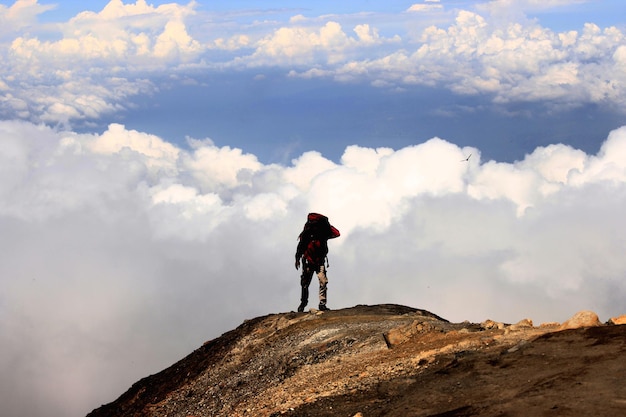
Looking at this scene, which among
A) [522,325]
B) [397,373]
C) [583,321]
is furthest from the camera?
[522,325]

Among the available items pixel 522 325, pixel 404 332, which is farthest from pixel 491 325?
pixel 404 332

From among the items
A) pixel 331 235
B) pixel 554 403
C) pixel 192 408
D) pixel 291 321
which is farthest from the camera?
pixel 331 235

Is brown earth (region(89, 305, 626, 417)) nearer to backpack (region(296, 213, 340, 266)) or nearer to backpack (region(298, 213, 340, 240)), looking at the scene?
backpack (region(296, 213, 340, 266))

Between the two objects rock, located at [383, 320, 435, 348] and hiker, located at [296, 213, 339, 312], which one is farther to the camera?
hiker, located at [296, 213, 339, 312]

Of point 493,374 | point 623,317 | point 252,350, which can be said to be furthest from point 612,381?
point 252,350

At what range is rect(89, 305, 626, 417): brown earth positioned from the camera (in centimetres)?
1013

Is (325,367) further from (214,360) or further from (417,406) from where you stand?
(214,360)

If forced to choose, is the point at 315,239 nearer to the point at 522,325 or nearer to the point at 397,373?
the point at 522,325

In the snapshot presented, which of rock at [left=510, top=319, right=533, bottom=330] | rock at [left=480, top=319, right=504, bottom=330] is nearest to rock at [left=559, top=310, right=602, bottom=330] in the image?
rock at [left=510, top=319, right=533, bottom=330]

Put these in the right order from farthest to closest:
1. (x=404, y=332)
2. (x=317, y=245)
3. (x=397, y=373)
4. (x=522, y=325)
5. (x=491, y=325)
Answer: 1. (x=317, y=245)
2. (x=491, y=325)
3. (x=404, y=332)
4. (x=522, y=325)
5. (x=397, y=373)

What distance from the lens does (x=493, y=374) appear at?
11.4m

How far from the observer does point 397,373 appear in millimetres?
12805

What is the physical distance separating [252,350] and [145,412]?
362 cm

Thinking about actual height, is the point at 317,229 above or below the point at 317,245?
above
